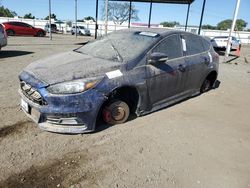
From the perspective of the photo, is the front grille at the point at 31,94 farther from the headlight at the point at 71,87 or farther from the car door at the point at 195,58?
the car door at the point at 195,58

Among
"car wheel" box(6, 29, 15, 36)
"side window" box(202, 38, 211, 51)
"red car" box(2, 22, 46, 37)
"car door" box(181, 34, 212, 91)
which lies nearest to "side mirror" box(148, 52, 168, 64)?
"car door" box(181, 34, 212, 91)

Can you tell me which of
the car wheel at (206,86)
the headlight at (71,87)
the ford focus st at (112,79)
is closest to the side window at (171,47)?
the ford focus st at (112,79)

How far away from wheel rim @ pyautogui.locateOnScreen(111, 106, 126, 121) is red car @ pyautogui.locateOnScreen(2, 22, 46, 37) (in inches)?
949

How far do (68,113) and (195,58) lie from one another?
3073 mm

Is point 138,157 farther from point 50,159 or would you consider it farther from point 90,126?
point 50,159

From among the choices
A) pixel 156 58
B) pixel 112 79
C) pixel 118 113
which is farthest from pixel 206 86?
pixel 112 79

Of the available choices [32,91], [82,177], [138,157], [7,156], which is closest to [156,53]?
[138,157]

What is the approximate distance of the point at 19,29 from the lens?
2470 cm

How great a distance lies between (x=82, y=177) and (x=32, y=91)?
4.78ft

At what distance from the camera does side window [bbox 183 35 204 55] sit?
492 cm

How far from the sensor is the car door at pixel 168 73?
4.05 metres

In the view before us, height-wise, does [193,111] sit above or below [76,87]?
below

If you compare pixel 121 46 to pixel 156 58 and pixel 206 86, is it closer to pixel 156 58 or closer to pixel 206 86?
pixel 156 58

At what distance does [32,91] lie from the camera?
11.0 feet
